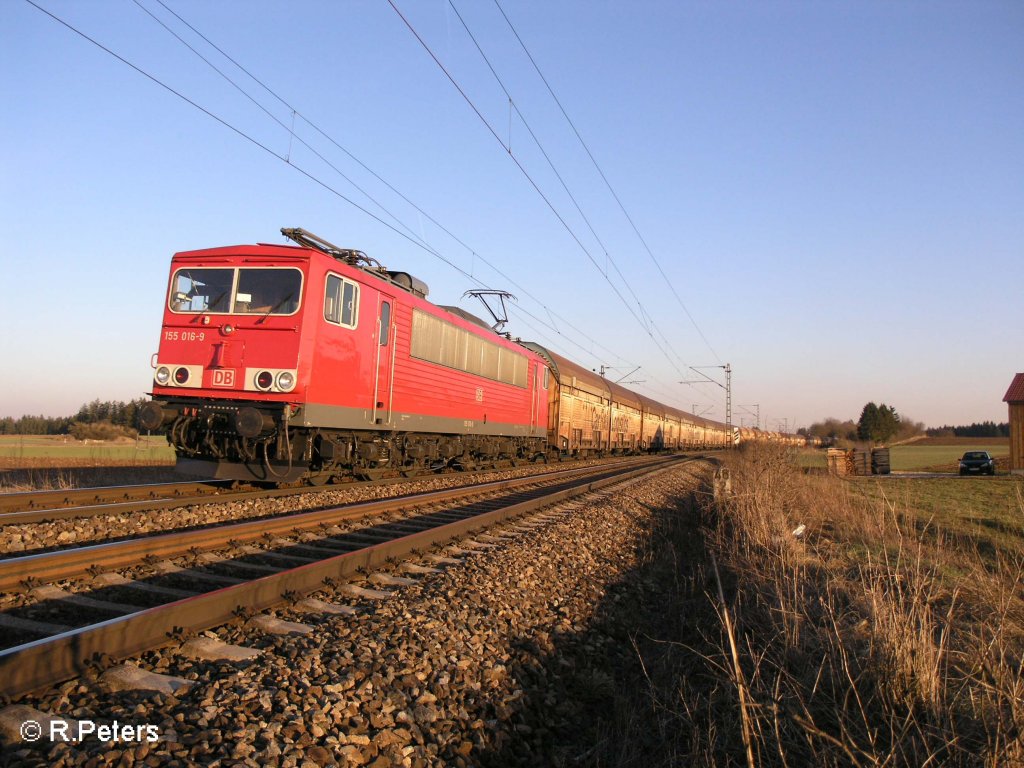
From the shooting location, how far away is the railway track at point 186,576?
10.2 ft

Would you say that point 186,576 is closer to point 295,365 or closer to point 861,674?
point 295,365

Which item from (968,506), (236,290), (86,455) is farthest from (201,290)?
(968,506)

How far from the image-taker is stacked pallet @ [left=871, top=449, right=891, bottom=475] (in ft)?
113

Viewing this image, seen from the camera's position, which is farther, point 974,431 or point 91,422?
point 974,431

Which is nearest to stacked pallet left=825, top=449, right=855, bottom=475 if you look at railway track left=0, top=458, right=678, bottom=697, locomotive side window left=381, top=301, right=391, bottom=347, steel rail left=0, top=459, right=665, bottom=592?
locomotive side window left=381, top=301, right=391, bottom=347

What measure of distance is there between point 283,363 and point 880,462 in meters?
34.4

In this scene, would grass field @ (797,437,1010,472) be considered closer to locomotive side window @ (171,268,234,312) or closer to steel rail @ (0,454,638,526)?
steel rail @ (0,454,638,526)

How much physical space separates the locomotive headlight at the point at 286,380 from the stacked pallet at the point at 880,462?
3421 centimetres

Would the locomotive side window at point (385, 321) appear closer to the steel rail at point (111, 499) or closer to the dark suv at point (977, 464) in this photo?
the steel rail at point (111, 499)

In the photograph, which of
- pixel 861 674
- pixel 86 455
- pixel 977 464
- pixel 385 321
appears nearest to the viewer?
pixel 861 674

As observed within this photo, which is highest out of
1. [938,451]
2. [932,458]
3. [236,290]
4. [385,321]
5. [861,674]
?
[236,290]

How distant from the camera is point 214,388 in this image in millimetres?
9156

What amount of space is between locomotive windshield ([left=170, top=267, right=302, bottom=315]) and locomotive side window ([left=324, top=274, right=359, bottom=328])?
47cm

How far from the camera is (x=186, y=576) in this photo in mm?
4875
